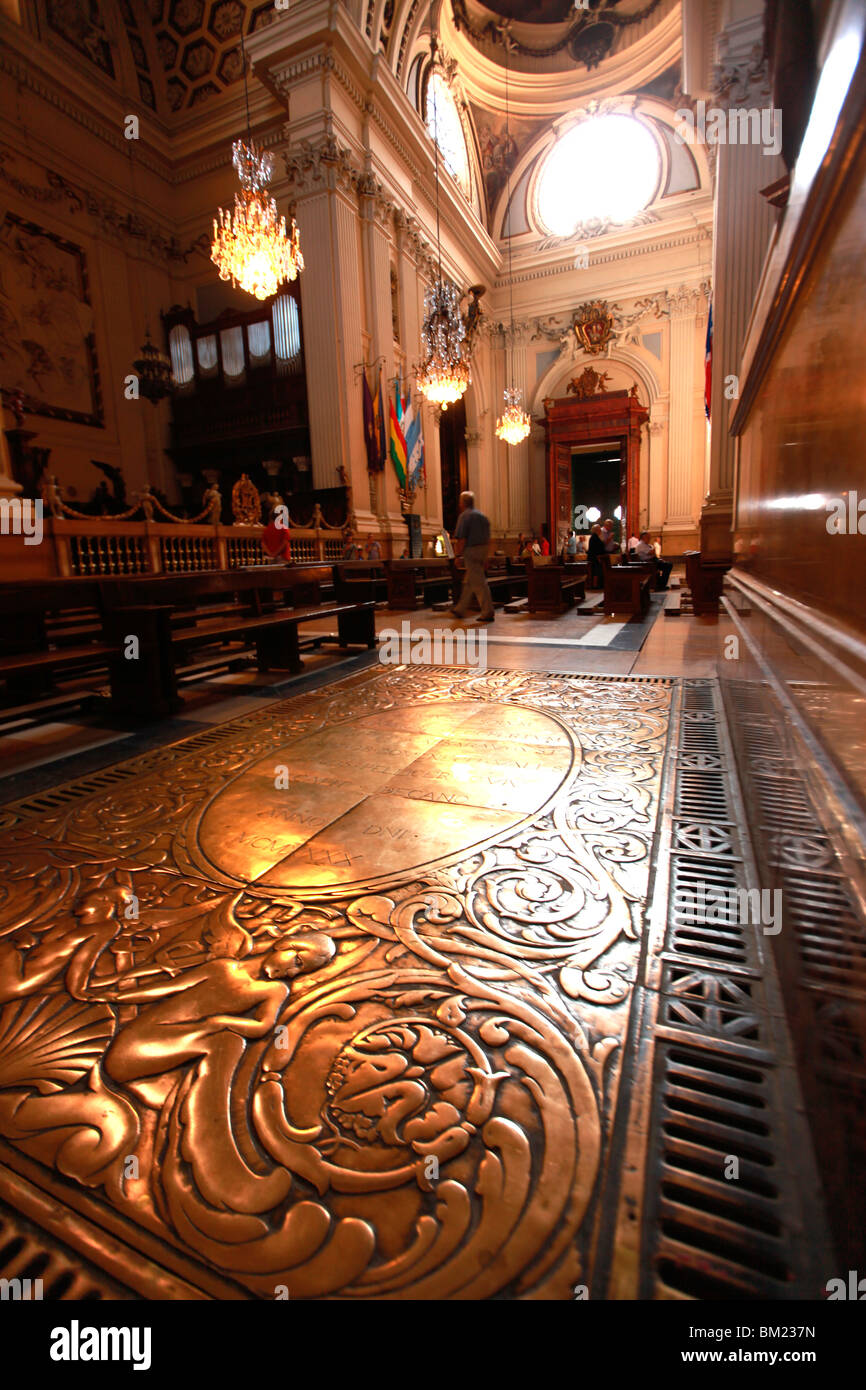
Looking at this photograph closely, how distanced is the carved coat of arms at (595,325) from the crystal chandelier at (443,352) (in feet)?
24.2

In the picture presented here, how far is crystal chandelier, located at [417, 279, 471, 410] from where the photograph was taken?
10.4 m

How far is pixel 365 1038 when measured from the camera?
A: 47.3 inches

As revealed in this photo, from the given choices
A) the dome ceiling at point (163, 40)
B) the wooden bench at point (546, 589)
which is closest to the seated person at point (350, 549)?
the wooden bench at point (546, 589)

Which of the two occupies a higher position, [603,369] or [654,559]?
[603,369]

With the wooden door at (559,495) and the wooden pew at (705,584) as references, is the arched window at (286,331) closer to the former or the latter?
the wooden pew at (705,584)

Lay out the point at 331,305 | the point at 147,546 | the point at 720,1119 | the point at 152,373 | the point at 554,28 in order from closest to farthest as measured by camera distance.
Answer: the point at 720,1119 → the point at 147,546 → the point at 331,305 → the point at 152,373 → the point at 554,28

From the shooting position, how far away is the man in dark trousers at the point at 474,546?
6.63m

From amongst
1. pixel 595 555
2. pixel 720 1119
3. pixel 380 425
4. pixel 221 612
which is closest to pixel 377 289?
pixel 380 425

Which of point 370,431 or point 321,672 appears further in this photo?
point 370,431

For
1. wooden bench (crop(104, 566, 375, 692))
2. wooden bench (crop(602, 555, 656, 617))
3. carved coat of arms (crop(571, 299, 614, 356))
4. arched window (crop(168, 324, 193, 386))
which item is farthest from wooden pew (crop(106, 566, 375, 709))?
carved coat of arms (crop(571, 299, 614, 356))

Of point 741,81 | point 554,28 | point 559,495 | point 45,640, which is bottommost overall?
point 45,640

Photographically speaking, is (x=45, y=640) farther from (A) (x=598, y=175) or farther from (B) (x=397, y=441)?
(A) (x=598, y=175)

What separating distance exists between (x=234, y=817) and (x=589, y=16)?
868 inches

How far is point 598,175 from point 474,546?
16.9m
